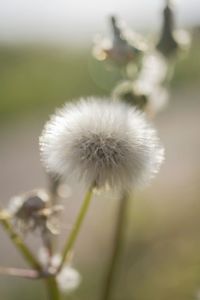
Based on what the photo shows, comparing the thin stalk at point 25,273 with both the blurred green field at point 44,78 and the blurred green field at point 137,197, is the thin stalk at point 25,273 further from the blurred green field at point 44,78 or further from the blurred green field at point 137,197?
the blurred green field at point 44,78

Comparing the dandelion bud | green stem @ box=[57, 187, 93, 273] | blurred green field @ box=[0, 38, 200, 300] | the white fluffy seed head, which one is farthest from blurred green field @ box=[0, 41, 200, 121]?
green stem @ box=[57, 187, 93, 273]

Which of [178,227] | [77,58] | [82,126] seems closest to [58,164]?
[82,126]

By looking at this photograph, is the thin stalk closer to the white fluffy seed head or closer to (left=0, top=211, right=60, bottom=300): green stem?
(left=0, top=211, right=60, bottom=300): green stem

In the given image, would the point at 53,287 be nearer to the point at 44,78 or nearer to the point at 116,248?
the point at 116,248

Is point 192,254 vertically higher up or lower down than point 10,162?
lower down

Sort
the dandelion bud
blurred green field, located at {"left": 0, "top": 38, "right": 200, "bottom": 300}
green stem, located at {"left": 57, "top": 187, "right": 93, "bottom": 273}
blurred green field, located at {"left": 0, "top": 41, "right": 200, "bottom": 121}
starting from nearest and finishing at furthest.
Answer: green stem, located at {"left": 57, "top": 187, "right": 93, "bottom": 273} < the dandelion bud < blurred green field, located at {"left": 0, "top": 38, "right": 200, "bottom": 300} < blurred green field, located at {"left": 0, "top": 41, "right": 200, "bottom": 121}

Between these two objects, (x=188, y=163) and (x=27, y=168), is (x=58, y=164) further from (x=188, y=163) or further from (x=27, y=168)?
(x=27, y=168)
